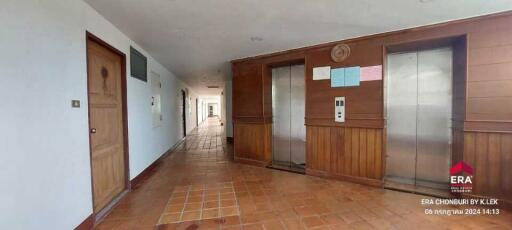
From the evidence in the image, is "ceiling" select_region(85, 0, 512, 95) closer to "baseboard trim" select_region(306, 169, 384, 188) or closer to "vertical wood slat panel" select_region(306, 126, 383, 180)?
"vertical wood slat panel" select_region(306, 126, 383, 180)

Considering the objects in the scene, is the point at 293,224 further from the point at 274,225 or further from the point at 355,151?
the point at 355,151

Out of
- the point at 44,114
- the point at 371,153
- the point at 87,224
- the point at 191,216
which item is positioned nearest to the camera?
the point at 44,114

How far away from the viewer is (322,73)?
3613 millimetres

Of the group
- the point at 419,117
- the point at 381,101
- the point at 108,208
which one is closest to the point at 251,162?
the point at 108,208

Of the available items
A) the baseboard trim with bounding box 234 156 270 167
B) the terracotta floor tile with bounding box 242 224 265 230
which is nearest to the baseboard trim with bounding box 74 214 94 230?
the terracotta floor tile with bounding box 242 224 265 230

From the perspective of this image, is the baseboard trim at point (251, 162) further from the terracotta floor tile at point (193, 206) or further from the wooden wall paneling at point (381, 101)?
the terracotta floor tile at point (193, 206)

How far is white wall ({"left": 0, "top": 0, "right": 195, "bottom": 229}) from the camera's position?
4.45 ft

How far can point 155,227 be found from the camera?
2174 mm

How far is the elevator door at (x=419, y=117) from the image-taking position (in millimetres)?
3088

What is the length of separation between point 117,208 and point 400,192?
3823mm

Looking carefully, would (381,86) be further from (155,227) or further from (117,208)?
(117,208)

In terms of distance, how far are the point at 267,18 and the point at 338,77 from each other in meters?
1.63

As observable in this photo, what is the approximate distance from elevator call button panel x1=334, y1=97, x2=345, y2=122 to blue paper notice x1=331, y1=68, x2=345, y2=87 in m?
0.24

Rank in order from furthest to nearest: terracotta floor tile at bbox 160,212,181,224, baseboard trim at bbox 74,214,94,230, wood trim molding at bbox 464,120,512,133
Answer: wood trim molding at bbox 464,120,512,133 → terracotta floor tile at bbox 160,212,181,224 → baseboard trim at bbox 74,214,94,230
